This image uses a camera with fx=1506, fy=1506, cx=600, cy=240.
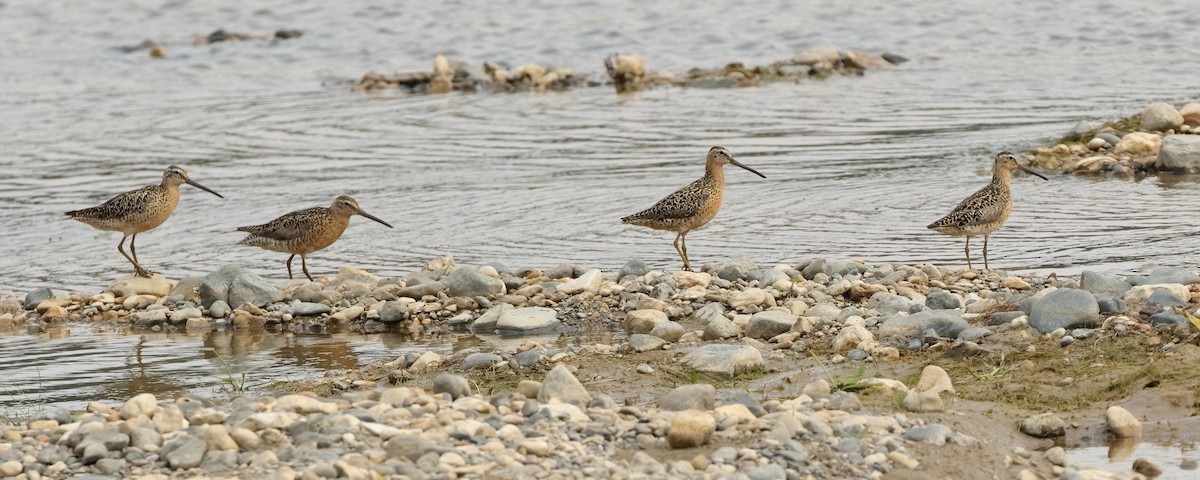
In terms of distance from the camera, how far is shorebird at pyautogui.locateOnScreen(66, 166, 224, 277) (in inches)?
533

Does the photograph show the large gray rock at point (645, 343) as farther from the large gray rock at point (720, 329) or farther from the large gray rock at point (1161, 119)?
the large gray rock at point (1161, 119)

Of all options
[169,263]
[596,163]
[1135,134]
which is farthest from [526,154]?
[1135,134]

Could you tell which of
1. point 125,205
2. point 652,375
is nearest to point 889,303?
point 652,375

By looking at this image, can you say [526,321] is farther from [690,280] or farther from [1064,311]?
[1064,311]

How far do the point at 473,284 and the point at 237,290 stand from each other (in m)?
1.83

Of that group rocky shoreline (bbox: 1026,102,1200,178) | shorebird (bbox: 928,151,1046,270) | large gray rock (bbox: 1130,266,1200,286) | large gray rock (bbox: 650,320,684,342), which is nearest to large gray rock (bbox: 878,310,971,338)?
large gray rock (bbox: 650,320,684,342)

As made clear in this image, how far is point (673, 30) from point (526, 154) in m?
11.6

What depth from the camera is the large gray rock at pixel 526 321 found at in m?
10.1

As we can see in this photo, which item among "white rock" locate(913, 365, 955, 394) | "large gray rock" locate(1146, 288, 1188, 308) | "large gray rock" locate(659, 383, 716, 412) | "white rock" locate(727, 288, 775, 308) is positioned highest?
"large gray rock" locate(659, 383, 716, 412)

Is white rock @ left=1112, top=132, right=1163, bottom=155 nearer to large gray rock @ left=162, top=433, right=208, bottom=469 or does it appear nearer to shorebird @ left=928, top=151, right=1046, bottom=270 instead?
shorebird @ left=928, top=151, right=1046, bottom=270

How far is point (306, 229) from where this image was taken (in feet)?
41.6

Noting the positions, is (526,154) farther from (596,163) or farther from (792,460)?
(792,460)

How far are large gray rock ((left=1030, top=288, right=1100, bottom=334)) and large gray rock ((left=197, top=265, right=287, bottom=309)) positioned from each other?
5.59 m

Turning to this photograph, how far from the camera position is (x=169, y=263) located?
13.8 m
